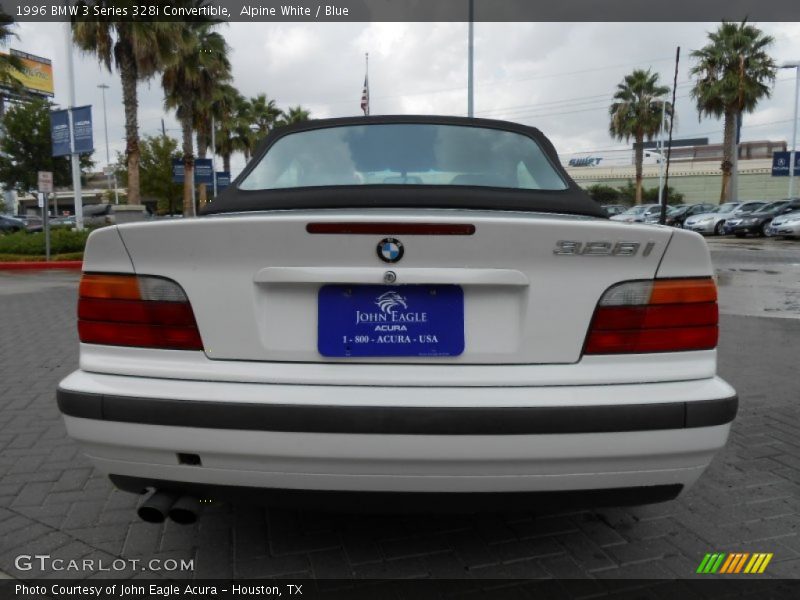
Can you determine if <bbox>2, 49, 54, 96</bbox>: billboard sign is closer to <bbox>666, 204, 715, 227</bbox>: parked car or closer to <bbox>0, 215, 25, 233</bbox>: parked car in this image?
<bbox>0, 215, 25, 233</bbox>: parked car

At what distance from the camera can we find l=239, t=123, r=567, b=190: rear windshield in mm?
2961

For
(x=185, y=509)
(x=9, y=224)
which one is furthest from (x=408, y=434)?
(x=9, y=224)

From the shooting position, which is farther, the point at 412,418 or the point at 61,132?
the point at 61,132

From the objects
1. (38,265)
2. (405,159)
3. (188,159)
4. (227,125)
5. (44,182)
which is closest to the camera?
(405,159)

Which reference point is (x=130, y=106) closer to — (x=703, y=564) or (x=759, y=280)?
(x=759, y=280)

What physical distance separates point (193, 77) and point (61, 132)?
32.6 ft

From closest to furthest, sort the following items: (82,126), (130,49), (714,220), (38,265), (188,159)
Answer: (38,265), (82,126), (130,49), (714,220), (188,159)

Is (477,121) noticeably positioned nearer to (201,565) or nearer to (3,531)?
(201,565)

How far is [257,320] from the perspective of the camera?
1.95 m

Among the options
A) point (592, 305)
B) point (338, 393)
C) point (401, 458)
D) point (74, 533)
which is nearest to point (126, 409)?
point (338, 393)

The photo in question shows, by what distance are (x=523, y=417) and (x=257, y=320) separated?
2.78 ft

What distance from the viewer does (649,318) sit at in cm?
198

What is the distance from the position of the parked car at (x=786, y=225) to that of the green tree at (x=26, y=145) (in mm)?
40385

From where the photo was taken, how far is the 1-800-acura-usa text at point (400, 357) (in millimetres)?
1845
